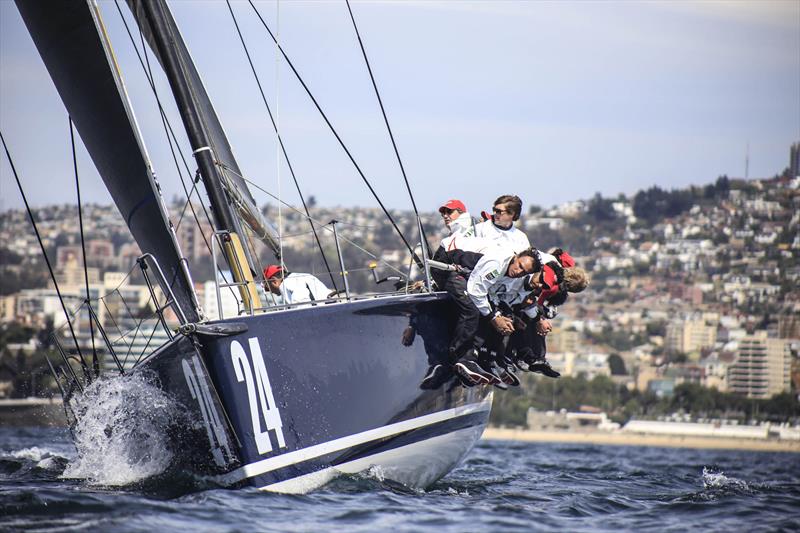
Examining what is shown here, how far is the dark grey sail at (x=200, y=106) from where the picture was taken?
23.0 ft

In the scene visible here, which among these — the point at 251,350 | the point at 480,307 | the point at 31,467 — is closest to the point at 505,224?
the point at 480,307

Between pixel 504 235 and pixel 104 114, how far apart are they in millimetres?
2344

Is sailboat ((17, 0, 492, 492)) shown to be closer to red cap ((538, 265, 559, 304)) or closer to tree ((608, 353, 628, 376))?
red cap ((538, 265, 559, 304))

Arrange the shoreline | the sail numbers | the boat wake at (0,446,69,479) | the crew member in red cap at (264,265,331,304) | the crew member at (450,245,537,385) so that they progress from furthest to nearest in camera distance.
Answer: the shoreline < the boat wake at (0,446,69,479) < the crew member in red cap at (264,265,331,304) < the crew member at (450,245,537,385) < the sail numbers

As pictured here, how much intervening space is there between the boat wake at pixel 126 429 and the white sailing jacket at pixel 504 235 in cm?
205

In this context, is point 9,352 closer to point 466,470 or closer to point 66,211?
point 466,470

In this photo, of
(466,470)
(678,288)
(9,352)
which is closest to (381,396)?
(466,470)

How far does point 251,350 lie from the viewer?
237 inches

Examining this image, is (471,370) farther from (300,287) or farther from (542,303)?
(300,287)

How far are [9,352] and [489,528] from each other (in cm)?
4180

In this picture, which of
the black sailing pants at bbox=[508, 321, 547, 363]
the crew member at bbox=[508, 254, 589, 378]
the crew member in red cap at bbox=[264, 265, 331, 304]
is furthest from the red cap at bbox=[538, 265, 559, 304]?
the crew member in red cap at bbox=[264, 265, 331, 304]

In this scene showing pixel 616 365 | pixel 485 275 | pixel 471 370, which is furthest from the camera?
pixel 616 365

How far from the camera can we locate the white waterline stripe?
19.9 ft

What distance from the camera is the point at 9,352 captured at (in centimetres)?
4466
